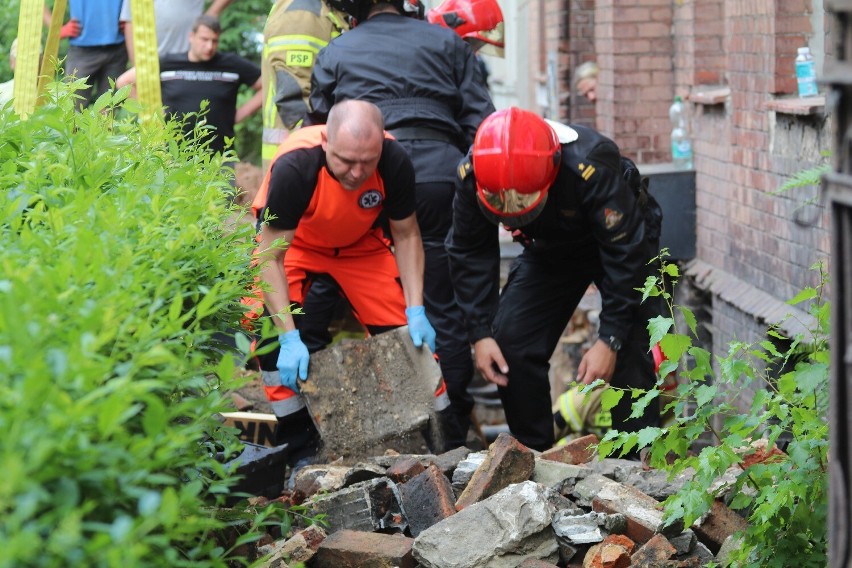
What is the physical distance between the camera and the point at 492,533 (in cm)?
406

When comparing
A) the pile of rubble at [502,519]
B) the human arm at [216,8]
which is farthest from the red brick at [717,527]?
the human arm at [216,8]

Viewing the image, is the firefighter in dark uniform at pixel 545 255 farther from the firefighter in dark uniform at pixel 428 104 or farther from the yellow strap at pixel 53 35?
the yellow strap at pixel 53 35

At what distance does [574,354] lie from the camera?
896 centimetres

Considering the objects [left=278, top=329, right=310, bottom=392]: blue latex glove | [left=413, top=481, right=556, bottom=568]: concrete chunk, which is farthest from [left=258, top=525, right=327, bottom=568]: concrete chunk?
[left=278, top=329, right=310, bottom=392]: blue latex glove

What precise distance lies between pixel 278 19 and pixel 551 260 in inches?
91.8

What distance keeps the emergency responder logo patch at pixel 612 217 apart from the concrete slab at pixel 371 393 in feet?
3.76

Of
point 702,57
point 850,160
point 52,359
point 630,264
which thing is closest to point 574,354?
point 702,57

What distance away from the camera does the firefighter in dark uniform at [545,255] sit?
16.6 feet

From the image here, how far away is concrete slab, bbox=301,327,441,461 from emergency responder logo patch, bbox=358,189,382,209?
58 centimetres

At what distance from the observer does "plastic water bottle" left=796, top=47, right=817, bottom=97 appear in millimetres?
6492

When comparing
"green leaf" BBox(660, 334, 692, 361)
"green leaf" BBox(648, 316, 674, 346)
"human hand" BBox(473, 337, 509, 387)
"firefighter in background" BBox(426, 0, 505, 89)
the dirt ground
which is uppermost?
"firefighter in background" BBox(426, 0, 505, 89)

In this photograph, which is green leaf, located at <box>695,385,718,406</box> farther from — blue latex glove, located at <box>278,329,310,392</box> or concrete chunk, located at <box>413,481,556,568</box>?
blue latex glove, located at <box>278,329,310,392</box>

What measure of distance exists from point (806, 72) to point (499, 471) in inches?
121

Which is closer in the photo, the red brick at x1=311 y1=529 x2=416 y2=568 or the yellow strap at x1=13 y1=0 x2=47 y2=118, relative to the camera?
the red brick at x1=311 y1=529 x2=416 y2=568
